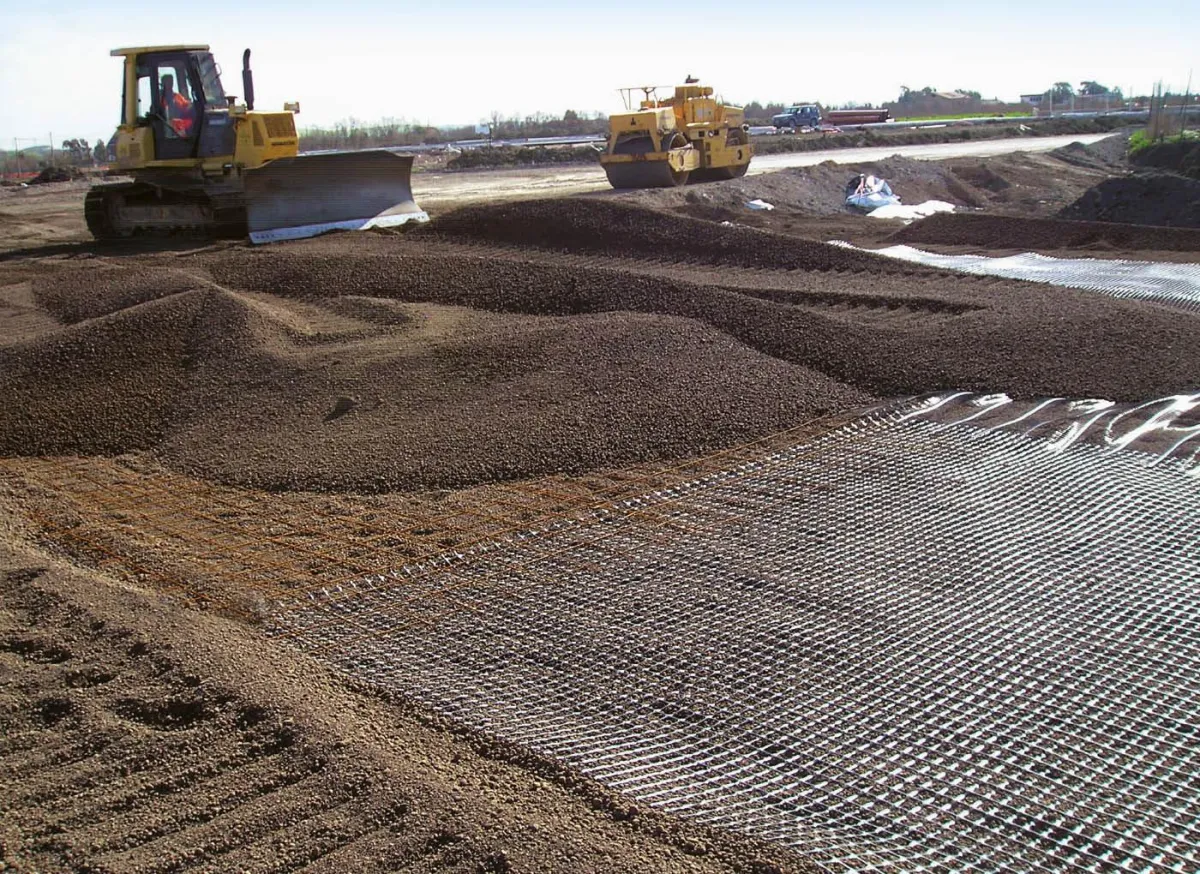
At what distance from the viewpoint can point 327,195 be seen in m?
15.2

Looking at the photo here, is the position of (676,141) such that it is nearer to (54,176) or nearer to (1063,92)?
(54,176)

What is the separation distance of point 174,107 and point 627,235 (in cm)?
693

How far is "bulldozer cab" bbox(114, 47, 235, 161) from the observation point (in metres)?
15.1

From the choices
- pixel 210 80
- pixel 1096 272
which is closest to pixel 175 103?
pixel 210 80

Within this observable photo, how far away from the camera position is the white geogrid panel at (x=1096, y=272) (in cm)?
1000

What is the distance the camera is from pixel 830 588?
15.3 feet

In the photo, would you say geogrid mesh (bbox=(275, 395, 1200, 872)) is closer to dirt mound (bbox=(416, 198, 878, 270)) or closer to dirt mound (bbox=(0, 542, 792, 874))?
dirt mound (bbox=(0, 542, 792, 874))

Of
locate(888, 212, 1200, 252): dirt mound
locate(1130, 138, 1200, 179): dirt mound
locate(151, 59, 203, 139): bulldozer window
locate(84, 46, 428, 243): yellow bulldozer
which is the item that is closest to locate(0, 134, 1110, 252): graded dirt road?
locate(84, 46, 428, 243): yellow bulldozer

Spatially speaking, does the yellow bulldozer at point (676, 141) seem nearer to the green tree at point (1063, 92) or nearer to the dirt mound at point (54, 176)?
the dirt mound at point (54, 176)

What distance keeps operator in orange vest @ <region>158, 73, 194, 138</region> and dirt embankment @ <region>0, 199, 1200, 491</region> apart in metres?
5.00

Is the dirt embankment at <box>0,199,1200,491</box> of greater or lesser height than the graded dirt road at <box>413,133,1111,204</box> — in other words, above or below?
below

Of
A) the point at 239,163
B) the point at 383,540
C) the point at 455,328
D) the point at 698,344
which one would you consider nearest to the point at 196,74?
the point at 239,163

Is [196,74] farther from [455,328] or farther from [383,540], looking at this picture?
[383,540]

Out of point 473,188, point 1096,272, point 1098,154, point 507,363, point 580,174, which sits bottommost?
point 507,363
